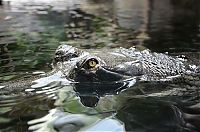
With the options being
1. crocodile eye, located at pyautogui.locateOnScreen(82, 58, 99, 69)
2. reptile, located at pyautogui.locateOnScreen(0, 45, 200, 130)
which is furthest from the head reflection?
crocodile eye, located at pyautogui.locateOnScreen(82, 58, 99, 69)

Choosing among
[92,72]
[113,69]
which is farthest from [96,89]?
[113,69]

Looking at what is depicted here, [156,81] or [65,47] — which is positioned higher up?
[65,47]

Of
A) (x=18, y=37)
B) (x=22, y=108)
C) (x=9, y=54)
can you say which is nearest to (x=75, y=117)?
(x=22, y=108)

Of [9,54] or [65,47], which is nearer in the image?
[65,47]

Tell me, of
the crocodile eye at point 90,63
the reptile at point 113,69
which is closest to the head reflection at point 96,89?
the reptile at point 113,69

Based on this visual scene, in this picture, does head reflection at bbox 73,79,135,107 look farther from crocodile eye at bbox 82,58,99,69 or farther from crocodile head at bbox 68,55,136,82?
crocodile eye at bbox 82,58,99,69

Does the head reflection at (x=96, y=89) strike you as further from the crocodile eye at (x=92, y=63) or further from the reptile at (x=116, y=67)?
the crocodile eye at (x=92, y=63)

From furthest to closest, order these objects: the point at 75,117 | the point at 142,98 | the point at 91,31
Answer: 1. the point at 91,31
2. the point at 142,98
3. the point at 75,117

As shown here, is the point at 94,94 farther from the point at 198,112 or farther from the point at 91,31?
the point at 91,31
